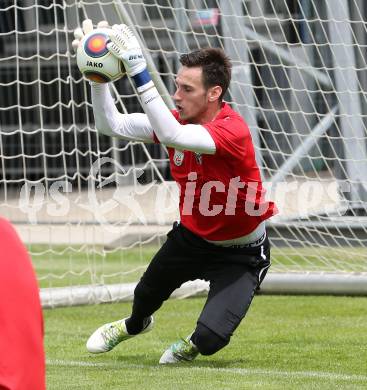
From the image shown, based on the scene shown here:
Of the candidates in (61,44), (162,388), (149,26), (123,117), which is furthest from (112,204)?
(162,388)

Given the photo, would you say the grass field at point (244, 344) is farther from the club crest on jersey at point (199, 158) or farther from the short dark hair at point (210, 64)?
the short dark hair at point (210, 64)

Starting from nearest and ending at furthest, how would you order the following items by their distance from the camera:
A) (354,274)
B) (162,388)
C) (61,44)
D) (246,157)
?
(162,388) < (246,157) < (354,274) < (61,44)

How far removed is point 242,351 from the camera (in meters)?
6.65

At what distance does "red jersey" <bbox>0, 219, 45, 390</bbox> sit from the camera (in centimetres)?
282

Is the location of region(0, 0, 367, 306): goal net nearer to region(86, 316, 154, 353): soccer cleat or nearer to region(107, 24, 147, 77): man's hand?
region(86, 316, 154, 353): soccer cleat

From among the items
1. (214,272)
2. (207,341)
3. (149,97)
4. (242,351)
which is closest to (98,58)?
(149,97)

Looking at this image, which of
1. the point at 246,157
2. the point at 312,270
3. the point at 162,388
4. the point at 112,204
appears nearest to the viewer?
the point at 162,388

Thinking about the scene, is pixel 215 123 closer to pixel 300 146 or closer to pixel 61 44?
pixel 300 146

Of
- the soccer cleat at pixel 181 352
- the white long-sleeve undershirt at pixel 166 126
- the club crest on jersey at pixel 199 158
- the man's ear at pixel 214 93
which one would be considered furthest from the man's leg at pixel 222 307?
the man's ear at pixel 214 93

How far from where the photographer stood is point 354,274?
8.55 metres

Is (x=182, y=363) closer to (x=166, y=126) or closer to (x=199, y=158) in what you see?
(x=199, y=158)

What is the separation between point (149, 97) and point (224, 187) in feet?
2.39

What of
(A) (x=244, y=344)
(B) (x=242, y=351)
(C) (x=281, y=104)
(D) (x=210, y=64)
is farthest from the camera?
(C) (x=281, y=104)

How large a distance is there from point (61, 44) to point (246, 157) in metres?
4.46
